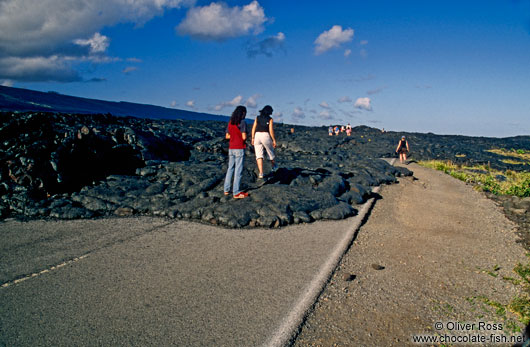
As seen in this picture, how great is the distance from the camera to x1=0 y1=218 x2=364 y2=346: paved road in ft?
9.88

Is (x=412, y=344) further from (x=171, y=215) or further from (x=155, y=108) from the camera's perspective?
(x=155, y=108)

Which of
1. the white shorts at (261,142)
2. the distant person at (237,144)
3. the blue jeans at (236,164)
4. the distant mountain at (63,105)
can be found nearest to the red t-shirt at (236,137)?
the distant person at (237,144)

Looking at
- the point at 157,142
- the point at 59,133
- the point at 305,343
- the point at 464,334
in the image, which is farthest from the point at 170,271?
the point at 157,142

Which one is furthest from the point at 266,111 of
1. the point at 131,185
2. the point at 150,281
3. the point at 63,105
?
the point at 63,105

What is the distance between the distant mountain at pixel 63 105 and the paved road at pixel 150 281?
127ft

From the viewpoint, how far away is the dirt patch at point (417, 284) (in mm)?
3182

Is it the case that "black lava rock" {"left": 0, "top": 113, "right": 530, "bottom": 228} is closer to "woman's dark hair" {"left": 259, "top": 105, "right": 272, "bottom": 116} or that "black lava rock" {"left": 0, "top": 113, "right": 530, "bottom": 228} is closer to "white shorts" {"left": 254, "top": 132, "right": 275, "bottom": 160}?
"white shorts" {"left": 254, "top": 132, "right": 275, "bottom": 160}

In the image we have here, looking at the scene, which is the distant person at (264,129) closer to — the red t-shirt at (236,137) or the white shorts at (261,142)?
the white shorts at (261,142)

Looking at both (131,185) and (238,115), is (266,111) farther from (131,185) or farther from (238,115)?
(131,185)

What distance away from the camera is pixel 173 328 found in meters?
3.06

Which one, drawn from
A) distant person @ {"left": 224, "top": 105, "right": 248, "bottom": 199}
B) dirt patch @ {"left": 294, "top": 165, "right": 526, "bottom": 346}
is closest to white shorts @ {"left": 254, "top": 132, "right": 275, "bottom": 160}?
distant person @ {"left": 224, "top": 105, "right": 248, "bottom": 199}

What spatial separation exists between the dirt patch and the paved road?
49 centimetres

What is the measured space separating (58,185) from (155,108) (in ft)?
262

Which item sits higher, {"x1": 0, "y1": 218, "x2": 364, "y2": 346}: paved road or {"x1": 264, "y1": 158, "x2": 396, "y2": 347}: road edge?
{"x1": 264, "y1": 158, "x2": 396, "y2": 347}: road edge
